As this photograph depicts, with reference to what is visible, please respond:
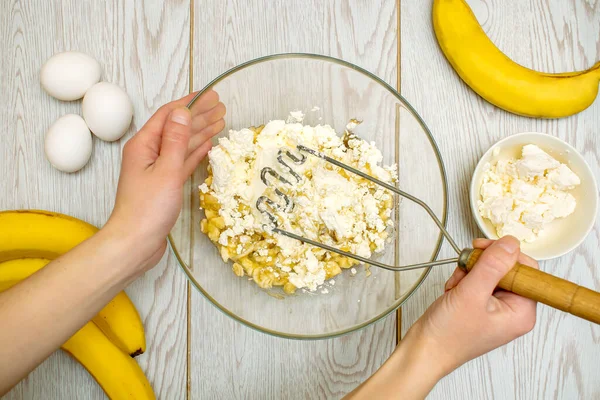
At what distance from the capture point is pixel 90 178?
94 cm

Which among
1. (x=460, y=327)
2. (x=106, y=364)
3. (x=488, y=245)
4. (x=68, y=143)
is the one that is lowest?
(x=106, y=364)

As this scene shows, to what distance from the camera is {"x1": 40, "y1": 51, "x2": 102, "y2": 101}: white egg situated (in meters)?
0.89

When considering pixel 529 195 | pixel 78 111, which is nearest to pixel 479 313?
pixel 529 195

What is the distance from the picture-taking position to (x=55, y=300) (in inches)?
28.5

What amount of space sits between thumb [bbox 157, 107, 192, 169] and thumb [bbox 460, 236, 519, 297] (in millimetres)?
418

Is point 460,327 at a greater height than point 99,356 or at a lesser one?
greater

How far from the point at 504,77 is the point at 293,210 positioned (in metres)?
0.44

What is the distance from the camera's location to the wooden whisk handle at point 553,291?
62cm

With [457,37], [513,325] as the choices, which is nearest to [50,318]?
[513,325]

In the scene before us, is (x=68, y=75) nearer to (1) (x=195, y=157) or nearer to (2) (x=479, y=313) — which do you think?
(1) (x=195, y=157)

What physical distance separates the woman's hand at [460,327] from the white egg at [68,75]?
0.67m

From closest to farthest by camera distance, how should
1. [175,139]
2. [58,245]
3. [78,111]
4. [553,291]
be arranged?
[553,291] < [175,139] < [58,245] < [78,111]

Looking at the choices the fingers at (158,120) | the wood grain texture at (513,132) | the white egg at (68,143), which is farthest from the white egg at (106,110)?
the wood grain texture at (513,132)

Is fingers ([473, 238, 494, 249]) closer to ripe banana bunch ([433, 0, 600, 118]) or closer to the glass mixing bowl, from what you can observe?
the glass mixing bowl
